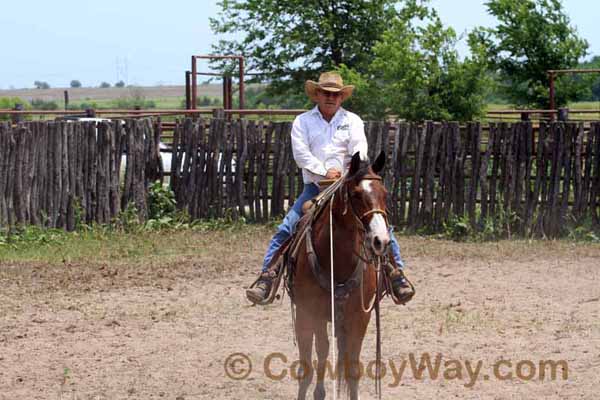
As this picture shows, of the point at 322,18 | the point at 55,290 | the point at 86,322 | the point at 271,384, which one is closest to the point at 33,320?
the point at 86,322

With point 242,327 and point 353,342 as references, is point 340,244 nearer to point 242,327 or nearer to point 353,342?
point 353,342

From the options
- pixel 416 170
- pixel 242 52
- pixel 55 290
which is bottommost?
pixel 55 290

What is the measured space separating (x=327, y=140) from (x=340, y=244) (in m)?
1.04

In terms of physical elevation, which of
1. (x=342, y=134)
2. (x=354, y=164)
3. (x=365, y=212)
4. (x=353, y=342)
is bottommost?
(x=353, y=342)

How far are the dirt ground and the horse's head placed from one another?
1.77 m

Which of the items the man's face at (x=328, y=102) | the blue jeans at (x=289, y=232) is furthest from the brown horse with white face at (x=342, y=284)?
the man's face at (x=328, y=102)

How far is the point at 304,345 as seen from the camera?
6.61m

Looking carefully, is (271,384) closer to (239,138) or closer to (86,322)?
(86,322)

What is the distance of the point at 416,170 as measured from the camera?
1462 cm

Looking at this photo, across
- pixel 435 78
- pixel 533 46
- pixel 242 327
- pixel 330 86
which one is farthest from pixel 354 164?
pixel 533 46

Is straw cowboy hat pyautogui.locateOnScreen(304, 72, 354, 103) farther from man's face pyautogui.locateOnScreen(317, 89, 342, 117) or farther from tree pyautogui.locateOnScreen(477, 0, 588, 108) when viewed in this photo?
tree pyautogui.locateOnScreen(477, 0, 588, 108)

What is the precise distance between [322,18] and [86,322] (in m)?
23.8

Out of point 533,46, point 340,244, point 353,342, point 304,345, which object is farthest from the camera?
point 533,46

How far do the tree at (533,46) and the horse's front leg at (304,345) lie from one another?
21529 mm
